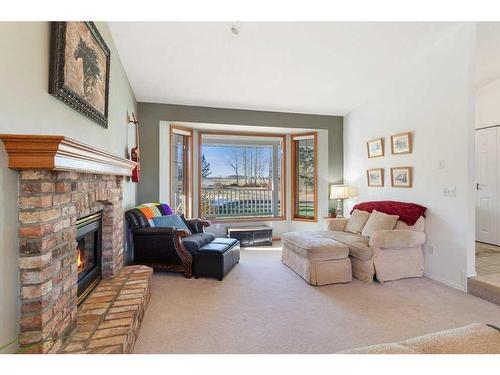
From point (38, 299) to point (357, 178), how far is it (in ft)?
16.1

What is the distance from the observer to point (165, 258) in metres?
3.49

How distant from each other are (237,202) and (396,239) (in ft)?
11.9

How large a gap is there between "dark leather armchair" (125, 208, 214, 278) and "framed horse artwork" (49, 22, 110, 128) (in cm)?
138

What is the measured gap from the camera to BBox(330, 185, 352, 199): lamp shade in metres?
5.02

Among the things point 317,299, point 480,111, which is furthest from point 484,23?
point 317,299

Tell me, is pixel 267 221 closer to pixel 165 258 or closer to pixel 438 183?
pixel 165 258

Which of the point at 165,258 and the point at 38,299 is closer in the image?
the point at 38,299

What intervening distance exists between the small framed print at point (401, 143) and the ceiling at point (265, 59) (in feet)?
3.07

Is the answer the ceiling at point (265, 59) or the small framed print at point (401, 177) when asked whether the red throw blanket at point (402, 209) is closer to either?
the small framed print at point (401, 177)

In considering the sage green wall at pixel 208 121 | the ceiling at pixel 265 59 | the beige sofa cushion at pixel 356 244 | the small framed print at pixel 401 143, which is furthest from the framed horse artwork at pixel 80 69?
the small framed print at pixel 401 143

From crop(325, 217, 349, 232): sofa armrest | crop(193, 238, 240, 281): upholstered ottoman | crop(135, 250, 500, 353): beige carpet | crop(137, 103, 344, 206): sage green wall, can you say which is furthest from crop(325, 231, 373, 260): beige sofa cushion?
crop(137, 103, 344, 206): sage green wall

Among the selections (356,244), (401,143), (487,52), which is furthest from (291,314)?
(487,52)

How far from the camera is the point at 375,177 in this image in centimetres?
454

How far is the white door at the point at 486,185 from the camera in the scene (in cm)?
434
